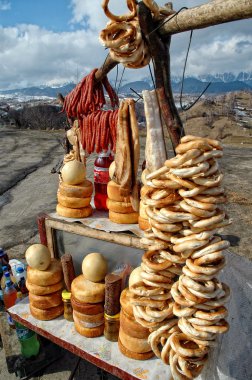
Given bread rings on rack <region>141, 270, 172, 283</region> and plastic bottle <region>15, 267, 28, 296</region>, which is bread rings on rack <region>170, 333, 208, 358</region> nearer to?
bread rings on rack <region>141, 270, 172, 283</region>

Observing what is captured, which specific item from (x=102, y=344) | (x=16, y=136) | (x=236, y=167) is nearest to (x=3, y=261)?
(x=102, y=344)

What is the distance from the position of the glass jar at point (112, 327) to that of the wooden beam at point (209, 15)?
199 cm

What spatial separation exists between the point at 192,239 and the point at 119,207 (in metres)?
1.12

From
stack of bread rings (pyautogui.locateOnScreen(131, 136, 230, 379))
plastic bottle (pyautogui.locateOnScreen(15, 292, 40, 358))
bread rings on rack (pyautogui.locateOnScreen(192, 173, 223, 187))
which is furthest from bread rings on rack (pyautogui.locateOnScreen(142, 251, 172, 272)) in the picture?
plastic bottle (pyautogui.locateOnScreen(15, 292, 40, 358))

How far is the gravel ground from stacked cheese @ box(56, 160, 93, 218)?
5.88 ft

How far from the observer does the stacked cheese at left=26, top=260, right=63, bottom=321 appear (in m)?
2.70

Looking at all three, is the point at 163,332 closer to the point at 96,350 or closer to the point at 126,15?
the point at 96,350

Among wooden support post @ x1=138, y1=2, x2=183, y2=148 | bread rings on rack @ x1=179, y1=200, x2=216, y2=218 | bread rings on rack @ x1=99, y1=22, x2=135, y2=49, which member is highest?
bread rings on rack @ x1=99, y1=22, x2=135, y2=49

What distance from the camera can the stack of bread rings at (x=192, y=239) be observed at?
52.8 inches

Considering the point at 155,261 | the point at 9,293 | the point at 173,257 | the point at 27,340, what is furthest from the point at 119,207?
the point at 27,340

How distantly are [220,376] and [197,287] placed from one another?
1138 millimetres

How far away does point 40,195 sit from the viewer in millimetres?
9547

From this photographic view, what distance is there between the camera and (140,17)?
1.68 m

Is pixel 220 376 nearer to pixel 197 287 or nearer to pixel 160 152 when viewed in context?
pixel 197 287
